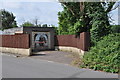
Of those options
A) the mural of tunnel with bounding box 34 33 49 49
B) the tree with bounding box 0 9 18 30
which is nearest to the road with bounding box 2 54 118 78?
the mural of tunnel with bounding box 34 33 49 49

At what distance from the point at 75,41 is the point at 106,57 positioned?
34.0ft

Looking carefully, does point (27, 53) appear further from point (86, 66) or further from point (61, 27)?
point (61, 27)

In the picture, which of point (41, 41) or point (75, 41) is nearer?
point (75, 41)

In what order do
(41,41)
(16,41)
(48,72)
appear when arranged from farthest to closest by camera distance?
(41,41), (16,41), (48,72)

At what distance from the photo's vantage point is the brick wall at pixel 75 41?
1780 cm

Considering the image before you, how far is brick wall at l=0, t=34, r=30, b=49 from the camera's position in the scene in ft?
71.2

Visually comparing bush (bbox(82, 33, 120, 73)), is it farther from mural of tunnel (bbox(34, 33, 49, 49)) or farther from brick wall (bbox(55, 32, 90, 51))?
mural of tunnel (bbox(34, 33, 49, 49))

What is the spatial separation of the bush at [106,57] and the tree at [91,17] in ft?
9.55

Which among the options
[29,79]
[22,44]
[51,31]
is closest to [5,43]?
[22,44]

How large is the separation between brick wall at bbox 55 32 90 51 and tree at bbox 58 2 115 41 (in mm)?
981

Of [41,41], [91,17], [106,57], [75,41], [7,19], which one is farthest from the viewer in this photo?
[7,19]

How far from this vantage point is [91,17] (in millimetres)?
20188

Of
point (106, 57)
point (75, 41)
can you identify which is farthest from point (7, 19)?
point (106, 57)

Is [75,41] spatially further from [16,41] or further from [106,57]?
[106,57]
